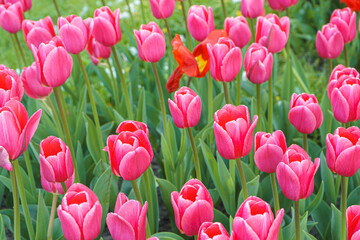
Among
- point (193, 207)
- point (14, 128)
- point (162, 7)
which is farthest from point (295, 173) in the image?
point (162, 7)

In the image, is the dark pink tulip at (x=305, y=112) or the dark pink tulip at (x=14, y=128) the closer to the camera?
the dark pink tulip at (x=14, y=128)

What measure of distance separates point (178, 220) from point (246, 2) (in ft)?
4.01

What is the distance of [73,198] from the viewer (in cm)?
112

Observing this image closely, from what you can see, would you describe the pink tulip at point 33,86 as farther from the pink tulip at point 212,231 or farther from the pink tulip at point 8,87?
the pink tulip at point 212,231

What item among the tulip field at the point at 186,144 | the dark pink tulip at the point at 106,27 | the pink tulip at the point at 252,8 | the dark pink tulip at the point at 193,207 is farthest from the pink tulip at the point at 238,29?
the dark pink tulip at the point at 193,207

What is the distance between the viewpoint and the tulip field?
1.15 meters

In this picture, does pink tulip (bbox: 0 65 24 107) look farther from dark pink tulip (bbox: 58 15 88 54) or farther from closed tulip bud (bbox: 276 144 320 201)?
closed tulip bud (bbox: 276 144 320 201)

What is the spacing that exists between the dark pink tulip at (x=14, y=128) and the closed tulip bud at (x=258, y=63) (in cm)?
73

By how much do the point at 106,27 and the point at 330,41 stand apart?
2.80 feet

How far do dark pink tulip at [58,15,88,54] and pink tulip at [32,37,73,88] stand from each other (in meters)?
0.24

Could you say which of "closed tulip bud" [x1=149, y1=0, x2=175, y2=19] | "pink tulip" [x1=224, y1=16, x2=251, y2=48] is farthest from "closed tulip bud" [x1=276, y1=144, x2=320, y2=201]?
"closed tulip bud" [x1=149, y1=0, x2=175, y2=19]

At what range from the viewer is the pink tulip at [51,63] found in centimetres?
153

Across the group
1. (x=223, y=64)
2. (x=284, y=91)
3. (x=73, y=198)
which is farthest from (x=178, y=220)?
(x=284, y=91)

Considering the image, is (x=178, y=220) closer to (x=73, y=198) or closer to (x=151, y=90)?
(x=73, y=198)
